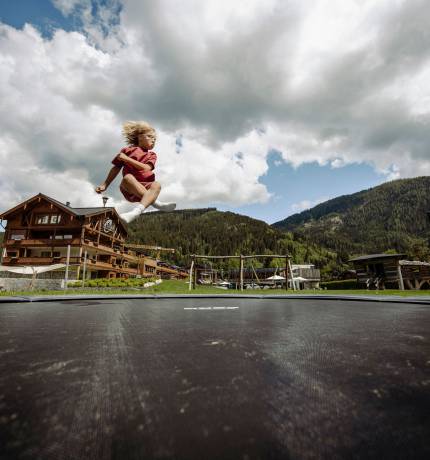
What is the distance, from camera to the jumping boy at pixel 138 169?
405cm

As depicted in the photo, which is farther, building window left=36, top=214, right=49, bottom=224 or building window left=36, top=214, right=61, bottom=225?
building window left=36, top=214, right=49, bottom=224

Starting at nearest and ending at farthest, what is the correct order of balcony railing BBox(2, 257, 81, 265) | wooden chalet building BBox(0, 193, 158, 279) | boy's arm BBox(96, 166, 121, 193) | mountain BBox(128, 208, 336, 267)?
boy's arm BBox(96, 166, 121, 193) < balcony railing BBox(2, 257, 81, 265) < wooden chalet building BBox(0, 193, 158, 279) < mountain BBox(128, 208, 336, 267)

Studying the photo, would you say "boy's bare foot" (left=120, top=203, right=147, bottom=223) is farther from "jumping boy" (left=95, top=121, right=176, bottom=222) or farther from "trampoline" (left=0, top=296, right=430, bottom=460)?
"trampoline" (left=0, top=296, right=430, bottom=460)

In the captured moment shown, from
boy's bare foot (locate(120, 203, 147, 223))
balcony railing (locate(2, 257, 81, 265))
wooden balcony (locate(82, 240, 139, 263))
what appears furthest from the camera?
wooden balcony (locate(82, 240, 139, 263))

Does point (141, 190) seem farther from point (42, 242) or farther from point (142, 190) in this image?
point (42, 242)

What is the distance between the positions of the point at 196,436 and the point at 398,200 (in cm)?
23672

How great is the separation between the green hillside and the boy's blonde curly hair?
235ft

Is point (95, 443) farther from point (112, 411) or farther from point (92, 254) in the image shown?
point (92, 254)

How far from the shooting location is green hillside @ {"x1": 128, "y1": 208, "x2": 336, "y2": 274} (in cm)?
9469

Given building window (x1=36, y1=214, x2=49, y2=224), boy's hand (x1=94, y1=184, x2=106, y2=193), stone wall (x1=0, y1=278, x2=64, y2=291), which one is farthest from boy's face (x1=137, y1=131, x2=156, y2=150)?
building window (x1=36, y1=214, x2=49, y2=224)

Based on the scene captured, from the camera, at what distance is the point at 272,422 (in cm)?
69

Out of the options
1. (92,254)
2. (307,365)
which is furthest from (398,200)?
(307,365)

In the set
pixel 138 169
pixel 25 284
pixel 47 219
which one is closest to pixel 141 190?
pixel 138 169

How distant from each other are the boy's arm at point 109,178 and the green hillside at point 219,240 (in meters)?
71.6
